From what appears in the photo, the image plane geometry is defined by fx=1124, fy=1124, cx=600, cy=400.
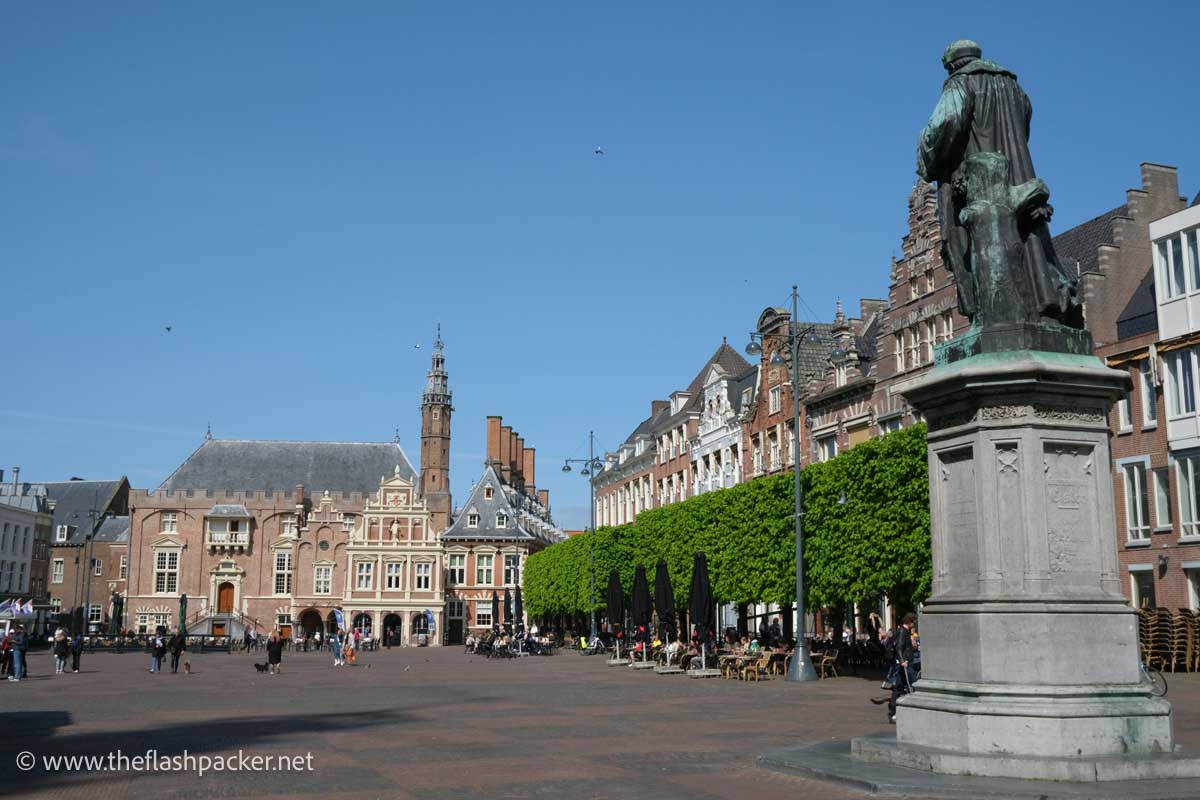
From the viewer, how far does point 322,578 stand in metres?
98.2

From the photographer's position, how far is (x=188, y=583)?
98.2 metres

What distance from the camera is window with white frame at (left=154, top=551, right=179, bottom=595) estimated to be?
9781cm

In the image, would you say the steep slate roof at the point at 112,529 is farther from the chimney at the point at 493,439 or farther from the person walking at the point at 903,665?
the person walking at the point at 903,665

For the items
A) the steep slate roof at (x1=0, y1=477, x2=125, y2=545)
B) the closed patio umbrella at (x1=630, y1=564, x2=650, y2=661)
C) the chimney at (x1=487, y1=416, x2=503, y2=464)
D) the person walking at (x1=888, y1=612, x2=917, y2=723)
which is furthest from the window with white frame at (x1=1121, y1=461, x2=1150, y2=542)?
the steep slate roof at (x1=0, y1=477, x2=125, y2=545)

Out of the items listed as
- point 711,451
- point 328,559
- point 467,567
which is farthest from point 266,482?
point 711,451

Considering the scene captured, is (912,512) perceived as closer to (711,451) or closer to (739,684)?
(739,684)

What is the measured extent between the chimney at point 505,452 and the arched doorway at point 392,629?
62.3 ft

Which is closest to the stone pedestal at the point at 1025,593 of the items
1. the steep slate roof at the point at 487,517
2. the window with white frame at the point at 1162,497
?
the window with white frame at the point at 1162,497

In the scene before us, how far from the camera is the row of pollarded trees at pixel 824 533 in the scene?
30.6m

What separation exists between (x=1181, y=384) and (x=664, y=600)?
18544mm

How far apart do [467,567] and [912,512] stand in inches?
2829

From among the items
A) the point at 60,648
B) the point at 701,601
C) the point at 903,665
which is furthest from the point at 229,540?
the point at 903,665

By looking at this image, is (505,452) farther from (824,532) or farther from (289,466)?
(824,532)

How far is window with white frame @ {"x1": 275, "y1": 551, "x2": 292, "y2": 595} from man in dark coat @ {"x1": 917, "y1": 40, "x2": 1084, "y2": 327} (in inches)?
3660
